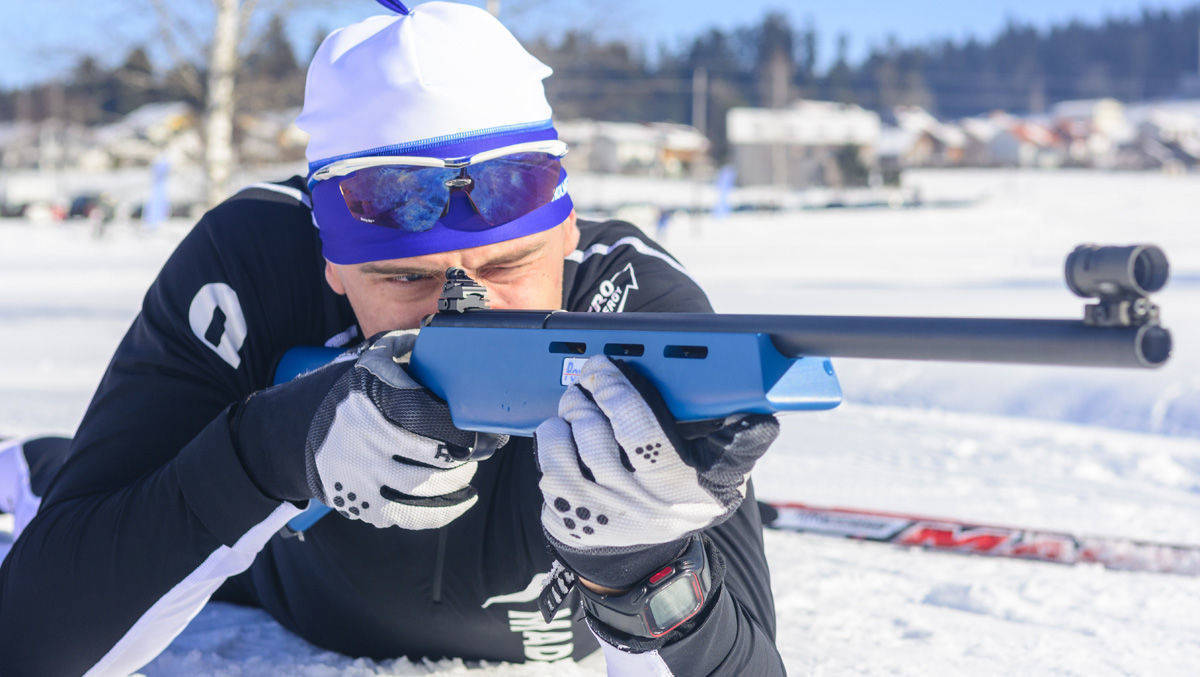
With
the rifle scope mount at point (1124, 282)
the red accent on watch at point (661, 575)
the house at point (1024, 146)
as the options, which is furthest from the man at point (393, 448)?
the house at point (1024, 146)

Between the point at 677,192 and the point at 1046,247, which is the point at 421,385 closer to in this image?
the point at 1046,247

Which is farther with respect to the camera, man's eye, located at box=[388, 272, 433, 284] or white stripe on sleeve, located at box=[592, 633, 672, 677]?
man's eye, located at box=[388, 272, 433, 284]

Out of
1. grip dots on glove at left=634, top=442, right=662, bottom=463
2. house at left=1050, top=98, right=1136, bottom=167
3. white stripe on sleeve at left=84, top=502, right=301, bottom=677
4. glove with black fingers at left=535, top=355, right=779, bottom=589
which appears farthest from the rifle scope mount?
house at left=1050, top=98, right=1136, bottom=167

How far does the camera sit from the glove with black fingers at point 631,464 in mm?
1360

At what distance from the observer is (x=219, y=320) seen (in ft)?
7.15

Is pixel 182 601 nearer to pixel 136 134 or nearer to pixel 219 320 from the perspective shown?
pixel 219 320

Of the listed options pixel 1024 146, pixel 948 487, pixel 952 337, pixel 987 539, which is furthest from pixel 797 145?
pixel 952 337

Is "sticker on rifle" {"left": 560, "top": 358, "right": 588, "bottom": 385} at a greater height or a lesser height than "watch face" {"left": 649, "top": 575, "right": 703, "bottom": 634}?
greater

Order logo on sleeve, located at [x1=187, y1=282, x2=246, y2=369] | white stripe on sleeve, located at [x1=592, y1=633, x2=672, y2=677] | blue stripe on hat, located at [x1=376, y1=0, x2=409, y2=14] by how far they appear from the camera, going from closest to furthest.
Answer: white stripe on sleeve, located at [x1=592, y1=633, x2=672, y2=677] < logo on sleeve, located at [x1=187, y1=282, x2=246, y2=369] < blue stripe on hat, located at [x1=376, y1=0, x2=409, y2=14]

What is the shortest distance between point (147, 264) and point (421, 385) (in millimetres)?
20480

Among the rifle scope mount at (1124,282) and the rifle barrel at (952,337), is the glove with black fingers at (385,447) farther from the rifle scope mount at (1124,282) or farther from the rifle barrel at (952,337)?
the rifle scope mount at (1124,282)

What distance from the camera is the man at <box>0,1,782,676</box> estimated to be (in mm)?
1522

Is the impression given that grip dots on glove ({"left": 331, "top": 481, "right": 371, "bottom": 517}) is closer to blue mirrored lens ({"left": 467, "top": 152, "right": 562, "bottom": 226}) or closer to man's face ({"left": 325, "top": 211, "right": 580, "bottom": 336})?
man's face ({"left": 325, "top": 211, "right": 580, "bottom": 336})

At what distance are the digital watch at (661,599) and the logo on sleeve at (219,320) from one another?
1036 mm
